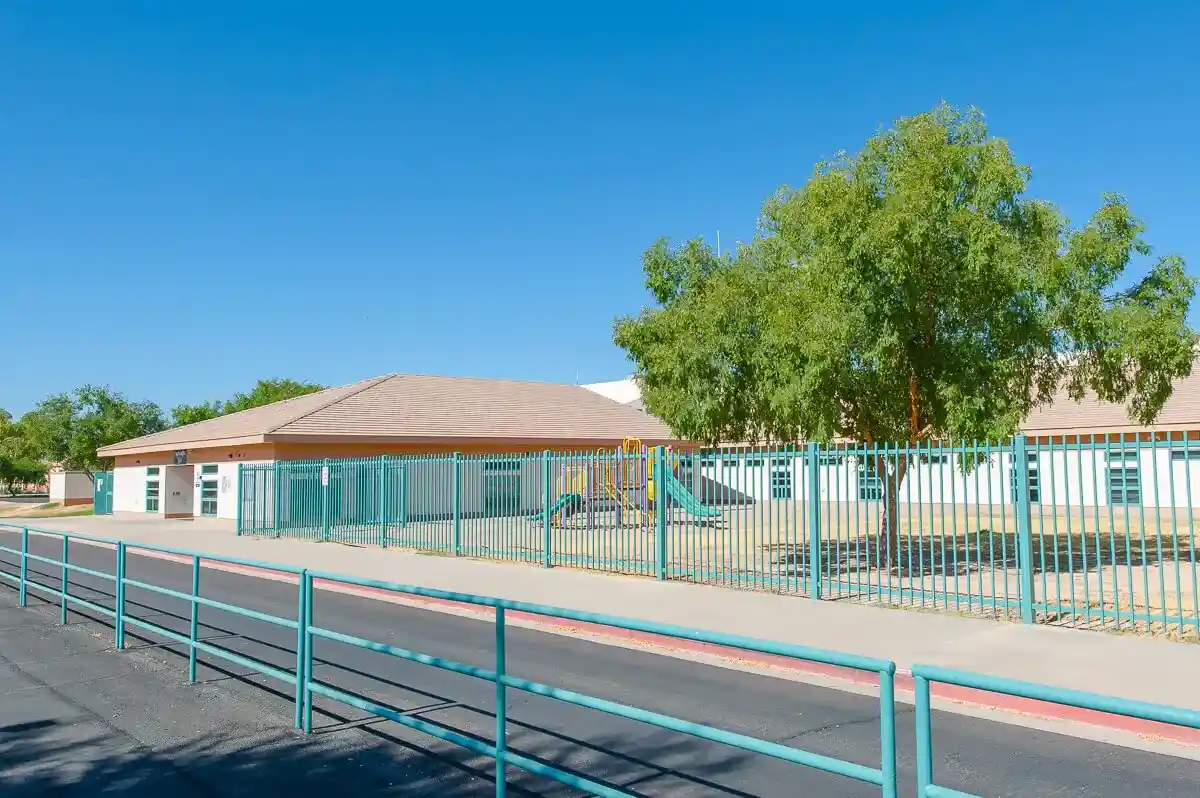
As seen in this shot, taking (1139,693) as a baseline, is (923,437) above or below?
above

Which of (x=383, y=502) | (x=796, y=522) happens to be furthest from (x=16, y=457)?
(x=796, y=522)

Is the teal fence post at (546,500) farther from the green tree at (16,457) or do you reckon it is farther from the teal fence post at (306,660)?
the green tree at (16,457)

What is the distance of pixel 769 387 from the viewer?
51.9 feet

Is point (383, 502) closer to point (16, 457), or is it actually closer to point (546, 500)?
point (546, 500)

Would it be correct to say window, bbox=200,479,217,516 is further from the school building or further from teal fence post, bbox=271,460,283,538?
teal fence post, bbox=271,460,283,538

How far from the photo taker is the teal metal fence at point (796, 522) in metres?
11.4

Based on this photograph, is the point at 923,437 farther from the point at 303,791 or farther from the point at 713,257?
the point at 303,791

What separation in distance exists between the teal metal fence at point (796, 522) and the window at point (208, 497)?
272 inches

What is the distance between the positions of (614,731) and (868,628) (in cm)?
513

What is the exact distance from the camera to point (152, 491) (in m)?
37.2

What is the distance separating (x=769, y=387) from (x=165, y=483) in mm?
27374

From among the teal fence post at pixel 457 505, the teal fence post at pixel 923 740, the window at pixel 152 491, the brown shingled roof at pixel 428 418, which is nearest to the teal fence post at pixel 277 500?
the brown shingled roof at pixel 428 418

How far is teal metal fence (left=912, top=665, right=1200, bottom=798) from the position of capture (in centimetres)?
275

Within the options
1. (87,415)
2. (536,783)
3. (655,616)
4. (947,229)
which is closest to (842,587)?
(655,616)
